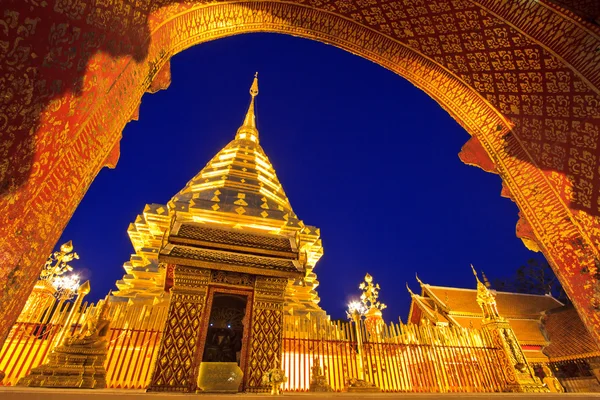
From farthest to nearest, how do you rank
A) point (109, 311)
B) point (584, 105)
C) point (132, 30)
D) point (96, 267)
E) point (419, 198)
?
1. point (419, 198)
2. point (96, 267)
3. point (109, 311)
4. point (584, 105)
5. point (132, 30)

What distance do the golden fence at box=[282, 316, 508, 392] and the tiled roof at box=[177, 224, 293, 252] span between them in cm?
195

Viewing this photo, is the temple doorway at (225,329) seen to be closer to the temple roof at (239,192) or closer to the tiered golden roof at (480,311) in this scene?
the temple roof at (239,192)

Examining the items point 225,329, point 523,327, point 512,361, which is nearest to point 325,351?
point 225,329

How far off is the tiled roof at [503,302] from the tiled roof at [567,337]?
128 cm

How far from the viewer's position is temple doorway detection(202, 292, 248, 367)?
552 cm

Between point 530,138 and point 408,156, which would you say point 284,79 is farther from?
point 530,138

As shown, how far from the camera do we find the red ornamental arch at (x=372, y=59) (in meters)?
1.92

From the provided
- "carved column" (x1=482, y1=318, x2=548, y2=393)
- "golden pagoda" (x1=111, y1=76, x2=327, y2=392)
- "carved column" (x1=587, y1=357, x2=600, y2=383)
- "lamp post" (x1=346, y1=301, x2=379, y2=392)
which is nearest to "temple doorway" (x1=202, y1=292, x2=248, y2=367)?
"golden pagoda" (x1=111, y1=76, x2=327, y2=392)

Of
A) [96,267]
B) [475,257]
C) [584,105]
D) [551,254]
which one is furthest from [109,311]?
[475,257]

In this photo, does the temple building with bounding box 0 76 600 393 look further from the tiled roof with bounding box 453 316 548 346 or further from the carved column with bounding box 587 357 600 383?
the tiled roof with bounding box 453 316 548 346

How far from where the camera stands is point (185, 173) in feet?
179

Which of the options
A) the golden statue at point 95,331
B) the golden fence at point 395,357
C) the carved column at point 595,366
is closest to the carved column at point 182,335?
the golden statue at point 95,331

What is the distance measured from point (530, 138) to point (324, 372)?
532 cm

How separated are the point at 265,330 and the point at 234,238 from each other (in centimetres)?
167
